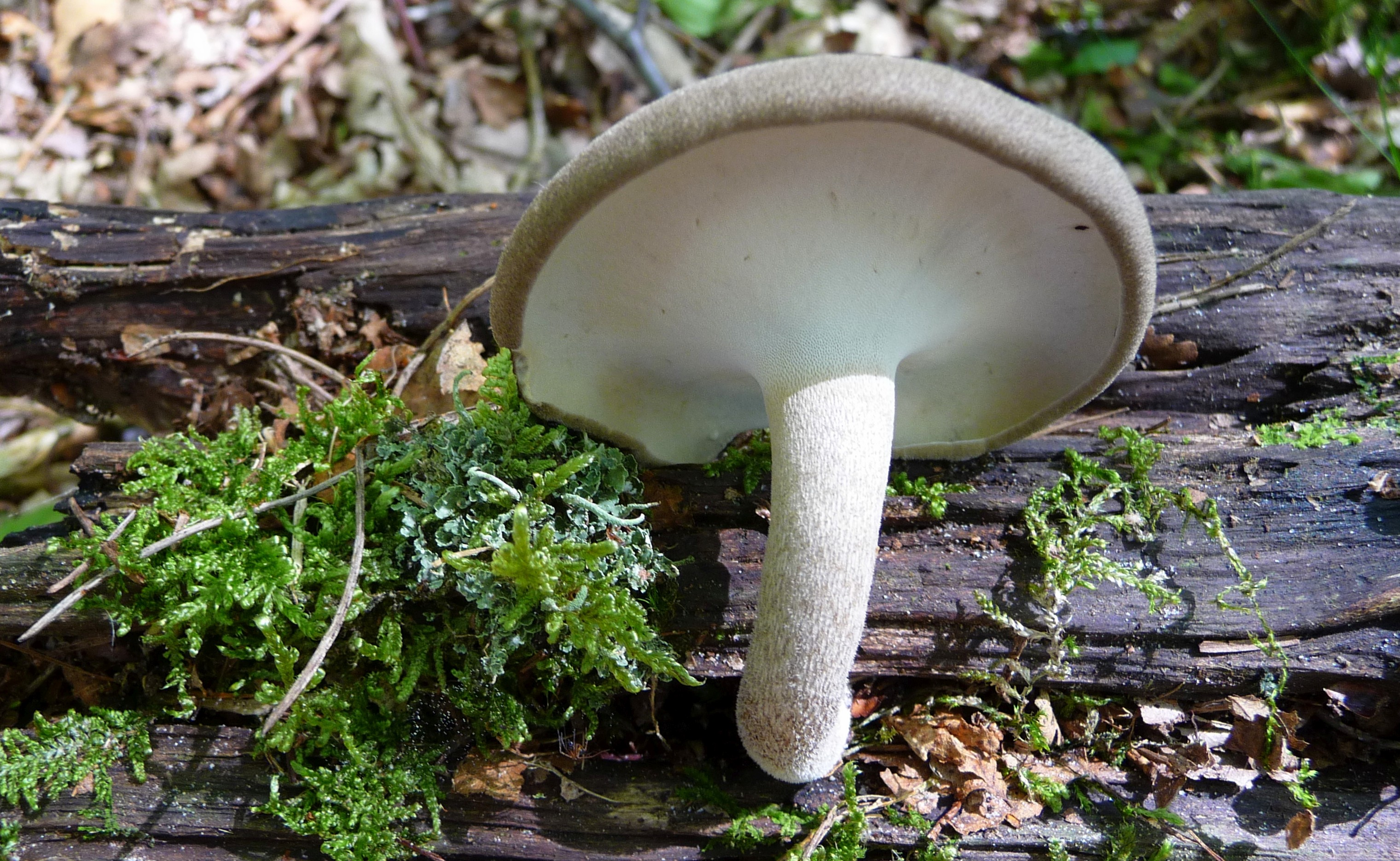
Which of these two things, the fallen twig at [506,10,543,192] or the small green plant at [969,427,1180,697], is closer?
the small green plant at [969,427,1180,697]

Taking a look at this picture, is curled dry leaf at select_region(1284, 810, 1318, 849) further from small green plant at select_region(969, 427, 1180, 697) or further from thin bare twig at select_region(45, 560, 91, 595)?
thin bare twig at select_region(45, 560, 91, 595)

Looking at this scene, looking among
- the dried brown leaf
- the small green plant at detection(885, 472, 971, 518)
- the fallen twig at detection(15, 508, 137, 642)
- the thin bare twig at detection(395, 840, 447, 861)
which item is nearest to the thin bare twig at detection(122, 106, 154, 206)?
the dried brown leaf

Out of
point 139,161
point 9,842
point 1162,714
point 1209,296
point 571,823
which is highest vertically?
point 139,161

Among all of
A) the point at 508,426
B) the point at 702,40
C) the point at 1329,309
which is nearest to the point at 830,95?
the point at 508,426

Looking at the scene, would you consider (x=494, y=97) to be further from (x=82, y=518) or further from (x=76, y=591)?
(x=76, y=591)

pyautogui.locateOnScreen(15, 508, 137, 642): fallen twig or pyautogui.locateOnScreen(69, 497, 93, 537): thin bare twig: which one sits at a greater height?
pyautogui.locateOnScreen(69, 497, 93, 537): thin bare twig

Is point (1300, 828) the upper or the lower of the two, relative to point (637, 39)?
lower

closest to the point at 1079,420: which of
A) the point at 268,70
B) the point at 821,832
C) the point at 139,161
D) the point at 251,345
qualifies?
the point at 821,832
